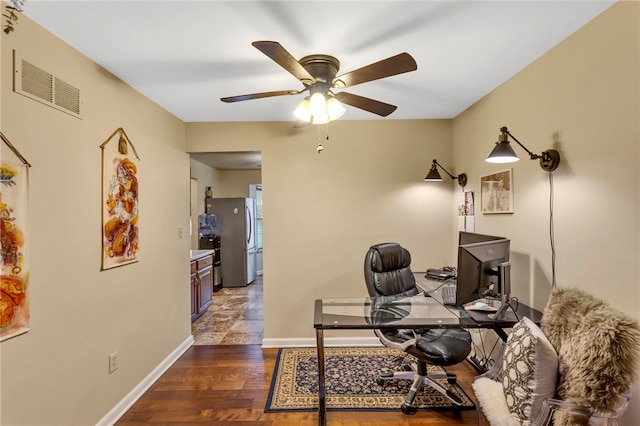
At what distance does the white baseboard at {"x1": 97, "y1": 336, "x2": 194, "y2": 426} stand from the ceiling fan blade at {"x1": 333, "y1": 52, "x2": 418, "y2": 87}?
2711 mm

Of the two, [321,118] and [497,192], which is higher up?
[321,118]

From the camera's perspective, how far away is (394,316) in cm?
198

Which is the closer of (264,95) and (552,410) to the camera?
(552,410)

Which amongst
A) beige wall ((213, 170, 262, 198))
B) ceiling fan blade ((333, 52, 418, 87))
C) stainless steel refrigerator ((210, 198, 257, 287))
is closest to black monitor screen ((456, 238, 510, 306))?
ceiling fan blade ((333, 52, 418, 87))

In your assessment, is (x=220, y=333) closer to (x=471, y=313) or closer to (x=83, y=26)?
(x=471, y=313)

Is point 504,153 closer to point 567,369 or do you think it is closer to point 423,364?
point 567,369

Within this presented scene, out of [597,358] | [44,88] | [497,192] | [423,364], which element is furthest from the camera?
[497,192]

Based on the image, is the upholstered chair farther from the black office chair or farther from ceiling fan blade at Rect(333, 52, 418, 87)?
ceiling fan blade at Rect(333, 52, 418, 87)

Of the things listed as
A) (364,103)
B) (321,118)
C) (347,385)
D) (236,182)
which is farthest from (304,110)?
(236,182)

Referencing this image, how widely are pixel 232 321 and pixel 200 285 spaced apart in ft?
2.18

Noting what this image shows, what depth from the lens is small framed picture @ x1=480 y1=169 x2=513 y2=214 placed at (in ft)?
7.74

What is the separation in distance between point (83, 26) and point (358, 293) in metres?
3.05

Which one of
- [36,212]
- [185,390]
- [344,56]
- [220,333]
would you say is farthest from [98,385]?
[344,56]

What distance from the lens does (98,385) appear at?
6.51ft
